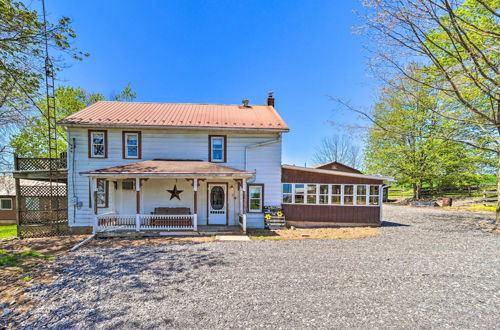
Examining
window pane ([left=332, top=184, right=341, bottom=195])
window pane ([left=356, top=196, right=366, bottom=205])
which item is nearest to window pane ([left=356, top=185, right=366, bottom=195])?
window pane ([left=356, top=196, right=366, bottom=205])

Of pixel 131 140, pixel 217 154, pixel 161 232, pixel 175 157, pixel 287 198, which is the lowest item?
pixel 161 232

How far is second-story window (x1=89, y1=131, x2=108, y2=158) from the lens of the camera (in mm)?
12217

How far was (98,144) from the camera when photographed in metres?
12.3

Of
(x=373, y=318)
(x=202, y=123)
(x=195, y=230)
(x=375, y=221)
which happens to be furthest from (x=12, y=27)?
(x=375, y=221)

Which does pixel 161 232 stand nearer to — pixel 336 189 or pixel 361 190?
pixel 336 189

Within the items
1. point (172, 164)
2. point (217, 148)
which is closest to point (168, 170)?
point (172, 164)

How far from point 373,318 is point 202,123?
37.8 ft

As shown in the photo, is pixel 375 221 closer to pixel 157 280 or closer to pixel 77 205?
pixel 157 280

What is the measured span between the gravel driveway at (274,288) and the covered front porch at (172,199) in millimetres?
2740

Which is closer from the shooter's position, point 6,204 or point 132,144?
point 132,144

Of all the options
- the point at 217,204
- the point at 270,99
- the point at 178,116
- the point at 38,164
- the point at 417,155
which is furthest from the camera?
the point at 417,155

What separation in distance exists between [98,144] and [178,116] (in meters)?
4.62

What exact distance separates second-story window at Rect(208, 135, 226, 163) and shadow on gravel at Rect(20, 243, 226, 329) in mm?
5664

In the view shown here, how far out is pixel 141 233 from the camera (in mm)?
10539
